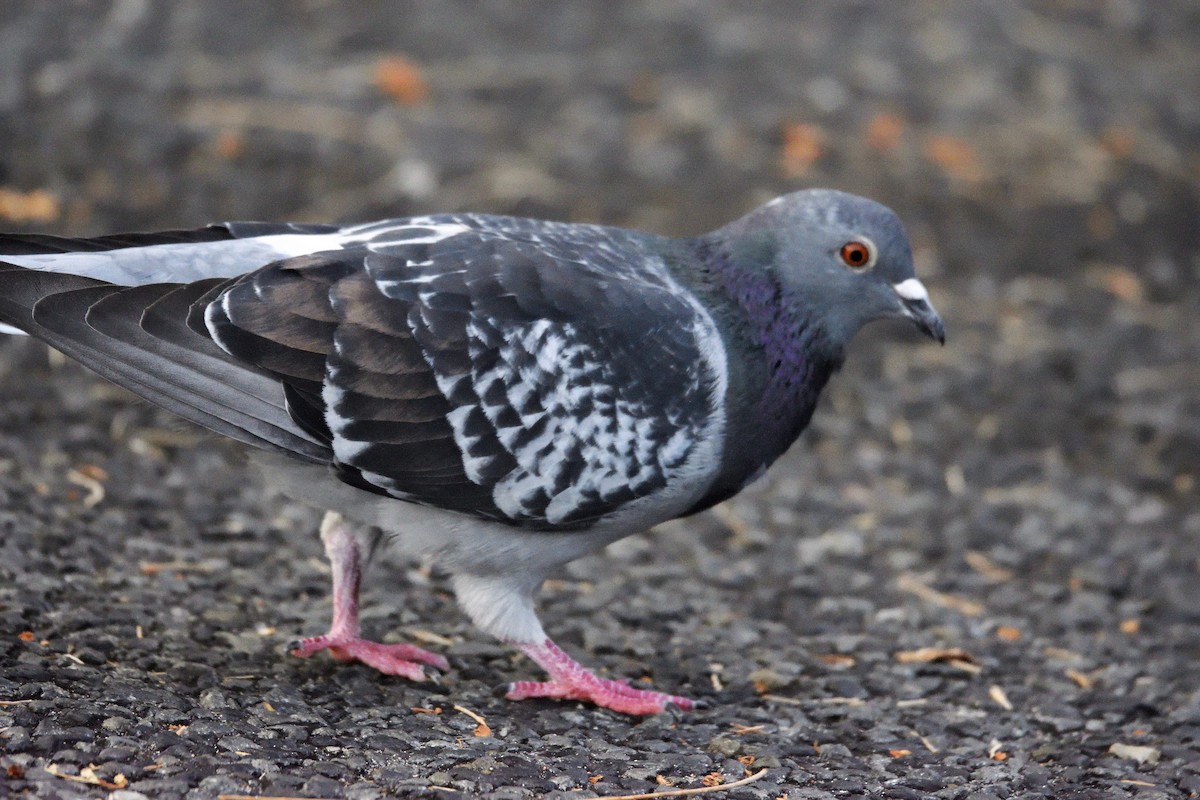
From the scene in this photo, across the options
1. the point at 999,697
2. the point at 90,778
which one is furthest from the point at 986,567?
the point at 90,778

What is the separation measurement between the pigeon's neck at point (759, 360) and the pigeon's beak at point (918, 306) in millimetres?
292

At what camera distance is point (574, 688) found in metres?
4.97

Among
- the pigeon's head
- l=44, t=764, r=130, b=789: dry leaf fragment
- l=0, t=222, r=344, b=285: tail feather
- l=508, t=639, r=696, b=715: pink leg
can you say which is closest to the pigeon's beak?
the pigeon's head

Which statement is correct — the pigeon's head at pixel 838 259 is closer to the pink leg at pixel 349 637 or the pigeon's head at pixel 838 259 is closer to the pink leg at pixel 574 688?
the pink leg at pixel 574 688

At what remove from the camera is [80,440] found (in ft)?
21.0

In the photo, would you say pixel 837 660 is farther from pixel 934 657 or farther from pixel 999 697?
pixel 999 697

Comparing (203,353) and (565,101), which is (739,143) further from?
(203,353)

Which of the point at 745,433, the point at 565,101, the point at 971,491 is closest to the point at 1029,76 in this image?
the point at 565,101

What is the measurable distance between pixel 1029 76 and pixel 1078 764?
6999mm

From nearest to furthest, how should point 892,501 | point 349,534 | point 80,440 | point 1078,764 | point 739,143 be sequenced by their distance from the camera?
1. point 1078,764
2. point 349,534
3. point 80,440
4. point 892,501
5. point 739,143

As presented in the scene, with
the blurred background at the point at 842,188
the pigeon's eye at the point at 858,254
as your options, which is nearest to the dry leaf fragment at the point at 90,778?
the blurred background at the point at 842,188

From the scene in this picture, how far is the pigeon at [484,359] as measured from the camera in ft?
15.0

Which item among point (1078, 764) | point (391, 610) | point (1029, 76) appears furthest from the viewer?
point (1029, 76)

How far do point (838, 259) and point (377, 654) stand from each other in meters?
2.08
